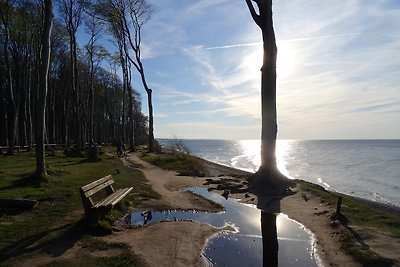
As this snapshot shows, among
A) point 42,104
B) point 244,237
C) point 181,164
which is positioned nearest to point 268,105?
point 244,237

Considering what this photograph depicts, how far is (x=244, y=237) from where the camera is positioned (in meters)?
8.86

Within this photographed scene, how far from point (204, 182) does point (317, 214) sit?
794cm

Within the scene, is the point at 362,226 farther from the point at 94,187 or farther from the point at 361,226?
the point at 94,187

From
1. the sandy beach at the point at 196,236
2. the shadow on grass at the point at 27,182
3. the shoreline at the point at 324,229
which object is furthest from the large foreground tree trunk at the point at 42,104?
the shoreline at the point at 324,229

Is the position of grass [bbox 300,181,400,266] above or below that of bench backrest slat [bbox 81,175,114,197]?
below

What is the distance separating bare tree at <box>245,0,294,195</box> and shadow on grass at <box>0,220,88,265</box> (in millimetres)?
8966

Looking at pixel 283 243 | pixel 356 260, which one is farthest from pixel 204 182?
pixel 356 260

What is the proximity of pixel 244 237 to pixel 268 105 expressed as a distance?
869cm

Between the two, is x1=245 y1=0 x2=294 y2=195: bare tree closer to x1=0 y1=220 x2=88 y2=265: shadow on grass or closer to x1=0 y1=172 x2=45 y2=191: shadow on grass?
x1=0 y1=172 x2=45 y2=191: shadow on grass

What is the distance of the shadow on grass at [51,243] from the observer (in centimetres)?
682

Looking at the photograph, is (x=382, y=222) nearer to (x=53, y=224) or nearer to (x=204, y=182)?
(x=53, y=224)

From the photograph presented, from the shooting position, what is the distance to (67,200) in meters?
11.5

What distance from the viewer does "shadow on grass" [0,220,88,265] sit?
6.82 m

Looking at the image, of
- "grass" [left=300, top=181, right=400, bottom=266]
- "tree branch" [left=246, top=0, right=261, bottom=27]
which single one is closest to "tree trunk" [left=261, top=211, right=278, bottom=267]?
"grass" [left=300, top=181, right=400, bottom=266]
